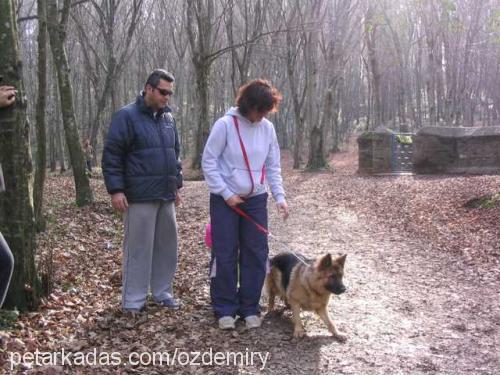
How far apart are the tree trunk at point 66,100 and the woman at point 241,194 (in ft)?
23.4

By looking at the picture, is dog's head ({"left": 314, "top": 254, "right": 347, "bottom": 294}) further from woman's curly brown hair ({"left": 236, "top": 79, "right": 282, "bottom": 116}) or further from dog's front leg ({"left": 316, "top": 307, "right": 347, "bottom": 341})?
woman's curly brown hair ({"left": 236, "top": 79, "right": 282, "bottom": 116})

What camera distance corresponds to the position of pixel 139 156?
460cm

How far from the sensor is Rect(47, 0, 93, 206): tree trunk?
10.3 m

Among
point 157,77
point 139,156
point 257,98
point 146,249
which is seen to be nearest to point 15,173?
point 139,156

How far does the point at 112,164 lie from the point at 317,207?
8284 mm

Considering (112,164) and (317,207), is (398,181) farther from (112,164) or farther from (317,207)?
(112,164)

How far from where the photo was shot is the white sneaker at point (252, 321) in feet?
14.8

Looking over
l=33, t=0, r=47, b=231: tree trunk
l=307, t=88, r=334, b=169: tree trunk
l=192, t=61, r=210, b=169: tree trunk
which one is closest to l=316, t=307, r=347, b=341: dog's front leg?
l=33, t=0, r=47, b=231: tree trunk

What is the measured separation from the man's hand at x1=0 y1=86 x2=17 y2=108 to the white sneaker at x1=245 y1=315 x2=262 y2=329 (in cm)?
270

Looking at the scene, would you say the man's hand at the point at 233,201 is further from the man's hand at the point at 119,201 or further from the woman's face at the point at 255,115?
the man's hand at the point at 119,201

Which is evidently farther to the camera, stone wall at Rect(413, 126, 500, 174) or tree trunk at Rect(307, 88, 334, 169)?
tree trunk at Rect(307, 88, 334, 169)

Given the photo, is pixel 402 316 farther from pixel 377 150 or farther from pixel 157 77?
pixel 377 150

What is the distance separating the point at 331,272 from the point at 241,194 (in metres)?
1.02

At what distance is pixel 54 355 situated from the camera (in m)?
3.84
